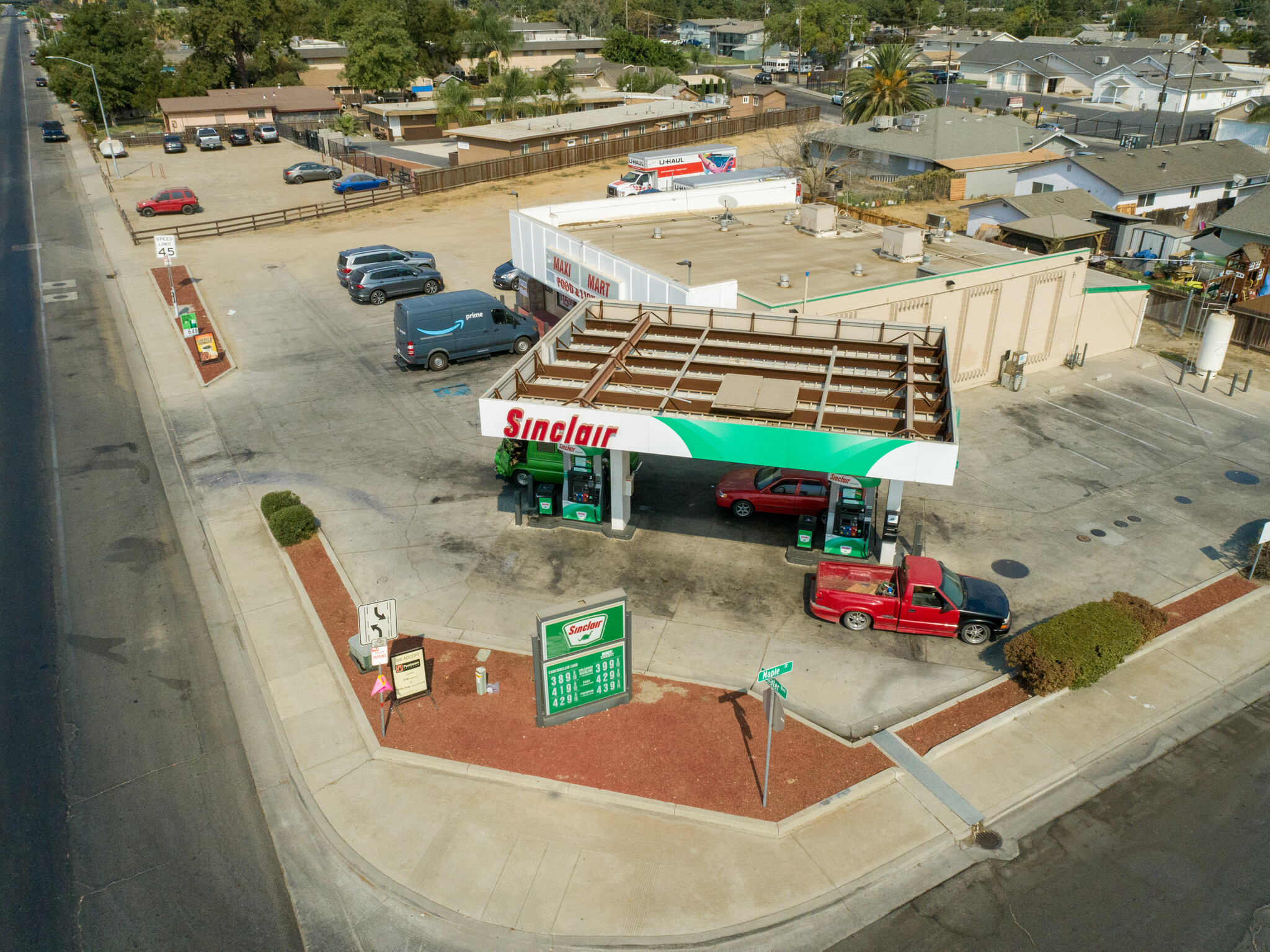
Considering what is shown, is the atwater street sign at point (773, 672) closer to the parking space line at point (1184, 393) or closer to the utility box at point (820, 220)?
the parking space line at point (1184, 393)

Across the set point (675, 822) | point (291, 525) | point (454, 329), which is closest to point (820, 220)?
point (454, 329)

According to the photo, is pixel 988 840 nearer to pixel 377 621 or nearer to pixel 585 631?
pixel 585 631

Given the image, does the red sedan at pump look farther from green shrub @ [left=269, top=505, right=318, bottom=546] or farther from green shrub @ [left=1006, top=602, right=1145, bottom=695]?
green shrub @ [left=269, top=505, right=318, bottom=546]

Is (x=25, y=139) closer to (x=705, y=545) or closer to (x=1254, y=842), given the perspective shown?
(x=705, y=545)

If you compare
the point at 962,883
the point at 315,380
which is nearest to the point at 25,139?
the point at 315,380

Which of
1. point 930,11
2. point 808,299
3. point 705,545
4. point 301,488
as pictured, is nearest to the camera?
point 705,545

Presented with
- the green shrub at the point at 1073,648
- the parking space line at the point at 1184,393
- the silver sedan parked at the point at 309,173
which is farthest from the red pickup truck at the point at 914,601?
the silver sedan parked at the point at 309,173

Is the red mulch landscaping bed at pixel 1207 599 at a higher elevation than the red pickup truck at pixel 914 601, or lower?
Answer: lower
